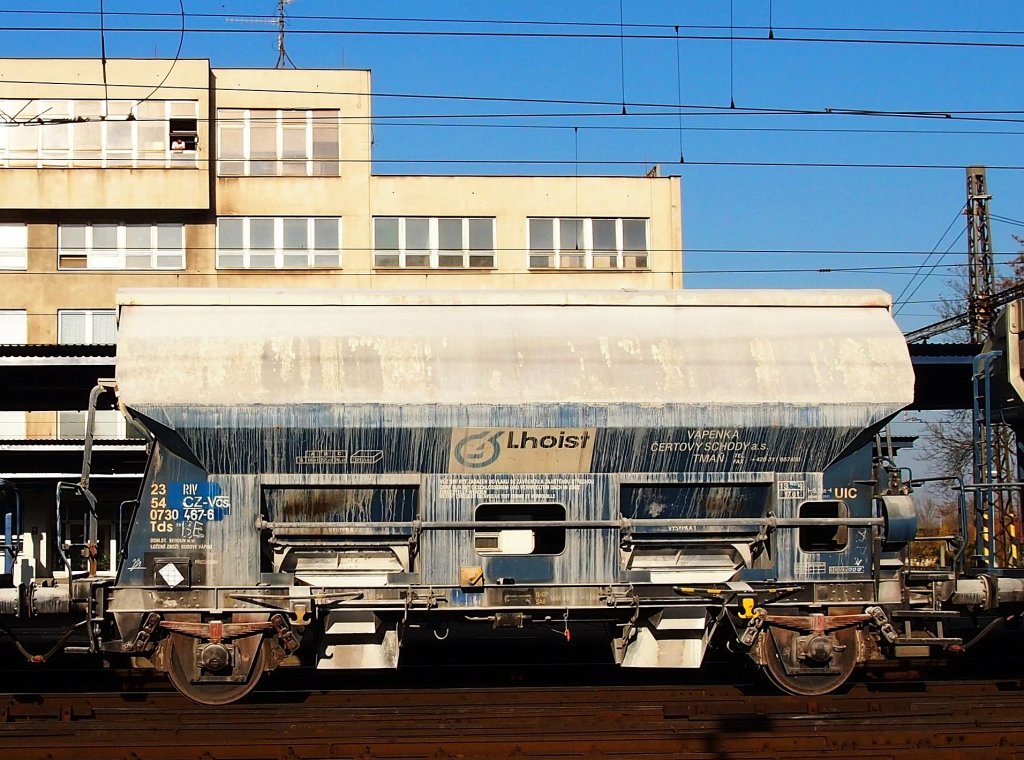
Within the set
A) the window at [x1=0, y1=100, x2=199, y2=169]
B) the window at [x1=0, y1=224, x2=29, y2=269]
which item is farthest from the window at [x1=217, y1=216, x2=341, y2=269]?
the window at [x1=0, y1=224, x2=29, y2=269]

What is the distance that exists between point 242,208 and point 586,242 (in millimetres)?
11372

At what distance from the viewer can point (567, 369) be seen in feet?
34.7

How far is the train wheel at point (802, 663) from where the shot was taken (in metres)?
10.7

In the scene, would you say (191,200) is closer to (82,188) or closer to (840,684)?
(82,188)

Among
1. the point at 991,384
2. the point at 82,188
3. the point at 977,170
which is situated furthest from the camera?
the point at 82,188

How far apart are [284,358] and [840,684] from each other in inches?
254

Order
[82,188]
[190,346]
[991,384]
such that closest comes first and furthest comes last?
[190,346], [991,384], [82,188]

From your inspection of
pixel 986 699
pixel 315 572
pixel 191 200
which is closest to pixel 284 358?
pixel 315 572

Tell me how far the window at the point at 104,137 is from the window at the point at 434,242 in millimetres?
6484

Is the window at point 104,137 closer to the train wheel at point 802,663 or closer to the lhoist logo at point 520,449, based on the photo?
the lhoist logo at point 520,449

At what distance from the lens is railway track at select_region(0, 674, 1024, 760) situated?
9.54 metres

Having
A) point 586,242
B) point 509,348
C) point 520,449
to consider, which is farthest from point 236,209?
point 520,449

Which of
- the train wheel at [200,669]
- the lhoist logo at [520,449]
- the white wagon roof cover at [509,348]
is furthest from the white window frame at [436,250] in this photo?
the train wheel at [200,669]

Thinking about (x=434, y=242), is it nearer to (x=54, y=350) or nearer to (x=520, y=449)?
(x=54, y=350)
